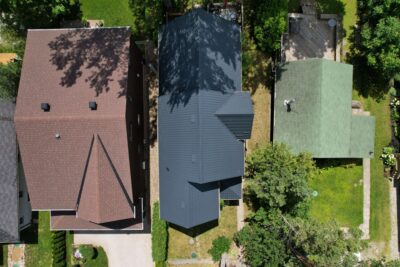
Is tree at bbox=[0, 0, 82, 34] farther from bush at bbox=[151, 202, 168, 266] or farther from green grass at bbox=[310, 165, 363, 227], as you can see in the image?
green grass at bbox=[310, 165, 363, 227]

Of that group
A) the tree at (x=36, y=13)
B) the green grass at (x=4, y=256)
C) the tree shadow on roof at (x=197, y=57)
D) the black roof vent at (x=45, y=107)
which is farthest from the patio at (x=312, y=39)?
the green grass at (x=4, y=256)

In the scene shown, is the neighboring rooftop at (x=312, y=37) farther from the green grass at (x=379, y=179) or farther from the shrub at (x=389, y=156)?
the shrub at (x=389, y=156)

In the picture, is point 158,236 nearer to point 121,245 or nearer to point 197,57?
point 121,245

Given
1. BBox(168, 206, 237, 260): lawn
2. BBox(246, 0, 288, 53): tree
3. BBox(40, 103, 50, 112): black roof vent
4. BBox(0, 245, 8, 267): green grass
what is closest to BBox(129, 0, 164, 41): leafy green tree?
BBox(246, 0, 288, 53): tree

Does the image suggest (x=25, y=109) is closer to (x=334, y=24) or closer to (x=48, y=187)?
(x=48, y=187)

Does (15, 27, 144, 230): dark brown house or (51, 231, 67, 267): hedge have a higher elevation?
(15, 27, 144, 230): dark brown house

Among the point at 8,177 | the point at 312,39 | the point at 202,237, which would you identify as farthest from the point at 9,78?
the point at 312,39
